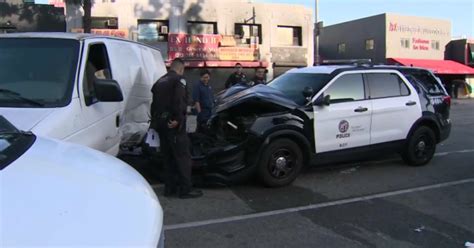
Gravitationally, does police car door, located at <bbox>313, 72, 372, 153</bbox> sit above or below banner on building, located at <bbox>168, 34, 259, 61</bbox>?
below

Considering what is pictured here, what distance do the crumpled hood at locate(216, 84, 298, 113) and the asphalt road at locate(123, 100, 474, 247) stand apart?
3.80 ft

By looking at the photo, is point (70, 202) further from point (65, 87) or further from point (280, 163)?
point (280, 163)

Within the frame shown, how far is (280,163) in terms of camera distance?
22.5ft

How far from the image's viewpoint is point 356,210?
596cm

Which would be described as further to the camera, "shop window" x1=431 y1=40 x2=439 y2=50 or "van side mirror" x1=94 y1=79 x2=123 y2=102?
"shop window" x1=431 y1=40 x2=439 y2=50

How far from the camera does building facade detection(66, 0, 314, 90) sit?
25.4 m

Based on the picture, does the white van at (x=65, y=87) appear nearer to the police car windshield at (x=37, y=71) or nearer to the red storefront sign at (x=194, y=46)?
the police car windshield at (x=37, y=71)

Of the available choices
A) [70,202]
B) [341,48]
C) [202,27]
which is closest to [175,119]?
[70,202]

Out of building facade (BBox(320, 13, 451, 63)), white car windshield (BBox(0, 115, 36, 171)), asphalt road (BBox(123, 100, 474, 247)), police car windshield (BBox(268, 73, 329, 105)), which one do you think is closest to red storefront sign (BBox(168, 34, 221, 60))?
building facade (BBox(320, 13, 451, 63))

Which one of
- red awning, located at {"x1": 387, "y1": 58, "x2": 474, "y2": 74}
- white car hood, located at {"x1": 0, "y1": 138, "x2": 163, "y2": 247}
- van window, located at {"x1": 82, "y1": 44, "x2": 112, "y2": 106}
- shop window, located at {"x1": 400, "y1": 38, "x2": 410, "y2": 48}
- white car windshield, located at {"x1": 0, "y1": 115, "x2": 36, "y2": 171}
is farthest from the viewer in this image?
shop window, located at {"x1": 400, "y1": 38, "x2": 410, "y2": 48}

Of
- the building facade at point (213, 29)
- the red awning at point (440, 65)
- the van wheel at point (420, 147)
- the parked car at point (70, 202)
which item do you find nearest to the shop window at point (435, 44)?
the red awning at point (440, 65)

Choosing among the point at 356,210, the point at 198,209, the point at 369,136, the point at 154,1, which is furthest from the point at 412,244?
the point at 154,1

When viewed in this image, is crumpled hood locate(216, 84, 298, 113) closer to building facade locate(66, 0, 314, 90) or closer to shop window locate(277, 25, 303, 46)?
building facade locate(66, 0, 314, 90)

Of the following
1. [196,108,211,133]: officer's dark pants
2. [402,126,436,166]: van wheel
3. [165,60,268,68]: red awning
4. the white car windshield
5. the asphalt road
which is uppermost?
[165,60,268,68]: red awning
